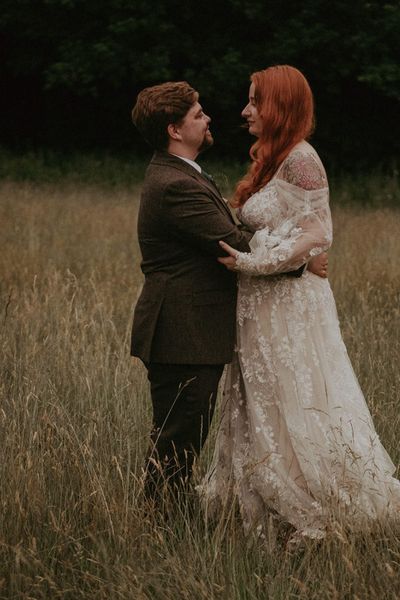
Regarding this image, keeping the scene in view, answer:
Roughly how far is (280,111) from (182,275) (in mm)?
712

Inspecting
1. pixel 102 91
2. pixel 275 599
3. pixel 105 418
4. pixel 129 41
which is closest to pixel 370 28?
pixel 129 41

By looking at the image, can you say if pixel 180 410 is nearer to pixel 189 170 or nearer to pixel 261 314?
pixel 261 314

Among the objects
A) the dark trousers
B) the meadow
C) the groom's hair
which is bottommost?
the meadow

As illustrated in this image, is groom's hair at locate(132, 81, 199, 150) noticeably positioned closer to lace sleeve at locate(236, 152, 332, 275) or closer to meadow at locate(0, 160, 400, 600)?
lace sleeve at locate(236, 152, 332, 275)

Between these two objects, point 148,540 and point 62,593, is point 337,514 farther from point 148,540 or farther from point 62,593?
point 62,593

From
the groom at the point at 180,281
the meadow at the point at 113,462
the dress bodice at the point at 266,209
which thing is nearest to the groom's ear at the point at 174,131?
the groom at the point at 180,281

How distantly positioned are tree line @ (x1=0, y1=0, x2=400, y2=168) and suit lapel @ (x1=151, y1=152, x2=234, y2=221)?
14.8 m

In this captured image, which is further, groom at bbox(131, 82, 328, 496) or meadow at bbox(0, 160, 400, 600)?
groom at bbox(131, 82, 328, 496)

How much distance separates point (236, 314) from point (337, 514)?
2.81ft

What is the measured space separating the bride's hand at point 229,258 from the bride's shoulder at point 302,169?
14.3 inches

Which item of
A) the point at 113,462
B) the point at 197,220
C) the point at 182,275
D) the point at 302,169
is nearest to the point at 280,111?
the point at 302,169

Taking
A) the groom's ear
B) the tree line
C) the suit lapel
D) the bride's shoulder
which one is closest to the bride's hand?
the suit lapel

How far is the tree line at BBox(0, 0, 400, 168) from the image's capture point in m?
19.0

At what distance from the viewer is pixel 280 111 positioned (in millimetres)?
3482
